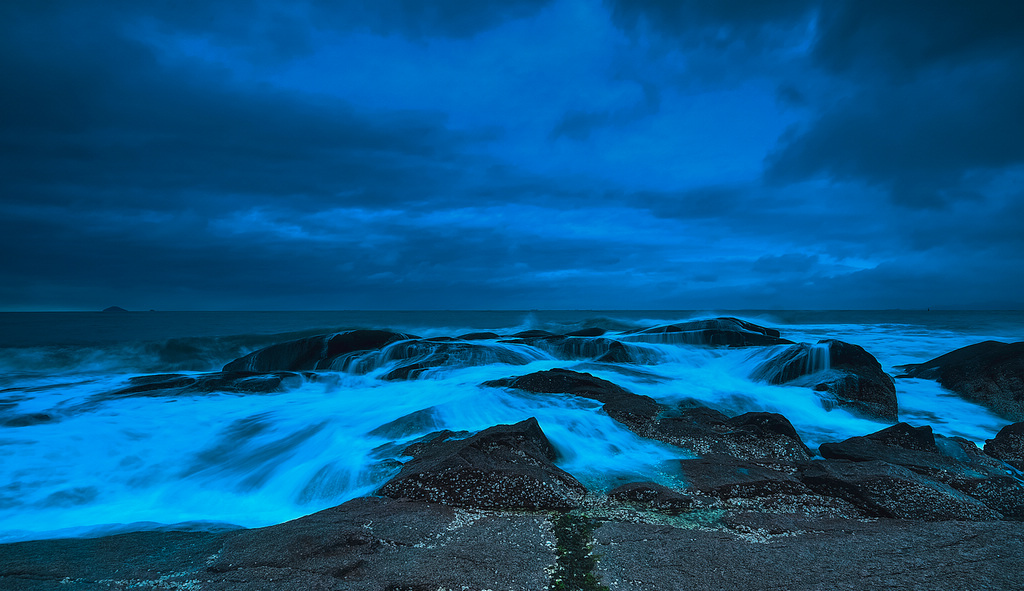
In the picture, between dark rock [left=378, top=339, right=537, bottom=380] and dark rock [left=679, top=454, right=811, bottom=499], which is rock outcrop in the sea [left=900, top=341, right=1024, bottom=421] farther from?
dark rock [left=378, top=339, right=537, bottom=380]

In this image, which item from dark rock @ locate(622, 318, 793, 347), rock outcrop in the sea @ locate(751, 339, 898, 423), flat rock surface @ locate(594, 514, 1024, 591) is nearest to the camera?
flat rock surface @ locate(594, 514, 1024, 591)

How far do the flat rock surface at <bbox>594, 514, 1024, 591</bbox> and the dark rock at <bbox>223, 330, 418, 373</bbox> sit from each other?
11.9 metres

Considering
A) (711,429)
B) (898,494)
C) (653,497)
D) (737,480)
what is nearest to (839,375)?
(711,429)

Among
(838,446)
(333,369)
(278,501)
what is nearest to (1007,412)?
(838,446)

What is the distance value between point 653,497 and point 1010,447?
516 cm

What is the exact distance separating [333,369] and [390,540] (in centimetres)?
1079

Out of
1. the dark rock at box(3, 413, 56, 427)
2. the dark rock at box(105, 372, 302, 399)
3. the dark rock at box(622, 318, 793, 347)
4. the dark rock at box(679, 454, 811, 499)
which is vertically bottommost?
the dark rock at box(3, 413, 56, 427)

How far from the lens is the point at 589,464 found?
557cm

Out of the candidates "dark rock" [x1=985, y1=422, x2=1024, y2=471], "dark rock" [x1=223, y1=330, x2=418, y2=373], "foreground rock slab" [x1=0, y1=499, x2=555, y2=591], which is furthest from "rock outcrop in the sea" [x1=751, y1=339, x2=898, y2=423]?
"dark rock" [x1=223, y1=330, x2=418, y2=373]

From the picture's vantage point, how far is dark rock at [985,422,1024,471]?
5.73m

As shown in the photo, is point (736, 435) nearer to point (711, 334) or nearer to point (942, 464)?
point (942, 464)

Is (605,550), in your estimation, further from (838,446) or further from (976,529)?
Answer: (838,446)

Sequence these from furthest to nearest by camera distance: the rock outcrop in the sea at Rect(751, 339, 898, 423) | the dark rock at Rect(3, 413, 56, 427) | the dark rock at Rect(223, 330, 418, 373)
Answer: the dark rock at Rect(223, 330, 418, 373) < the rock outcrop in the sea at Rect(751, 339, 898, 423) < the dark rock at Rect(3, 413, 56, 427)

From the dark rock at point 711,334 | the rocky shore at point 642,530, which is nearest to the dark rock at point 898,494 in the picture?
the rocky shore at point 642,530
